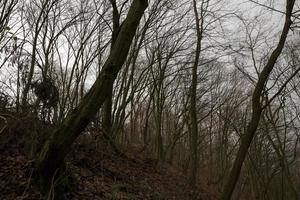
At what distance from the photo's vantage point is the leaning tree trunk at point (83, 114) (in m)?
4.71

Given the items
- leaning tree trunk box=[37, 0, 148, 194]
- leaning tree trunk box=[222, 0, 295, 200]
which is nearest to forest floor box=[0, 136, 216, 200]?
leaning tree trunk box=[37, 0, 148, 194]

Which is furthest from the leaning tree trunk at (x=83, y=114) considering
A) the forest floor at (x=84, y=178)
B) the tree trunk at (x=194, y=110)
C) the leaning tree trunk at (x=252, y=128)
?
the tree trunk at (x=194, y=110)

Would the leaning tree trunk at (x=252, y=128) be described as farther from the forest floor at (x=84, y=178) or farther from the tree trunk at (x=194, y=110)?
the tree trunk at (x=194, y=110)

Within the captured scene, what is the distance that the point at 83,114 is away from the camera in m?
4.70

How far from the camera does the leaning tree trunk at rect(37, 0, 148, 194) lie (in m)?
4.71

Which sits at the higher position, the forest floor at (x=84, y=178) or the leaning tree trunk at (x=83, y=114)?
the leaning tree trunk at (x=83, y=114)

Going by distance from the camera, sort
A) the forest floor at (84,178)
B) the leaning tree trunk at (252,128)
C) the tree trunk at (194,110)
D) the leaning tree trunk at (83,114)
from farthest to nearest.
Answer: the tree trunk at (194,110), the leaning tree trunk at (252,128), the forest floor at (84,178), the leaning tree trunk at (83,114)

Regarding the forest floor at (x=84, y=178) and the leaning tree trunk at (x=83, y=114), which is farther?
the forest floor at (x=84, y=178)

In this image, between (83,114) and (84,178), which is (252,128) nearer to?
(84,178)

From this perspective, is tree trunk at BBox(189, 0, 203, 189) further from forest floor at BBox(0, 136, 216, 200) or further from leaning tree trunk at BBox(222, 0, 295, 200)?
leaning tree trunk at BBox(222, 0, 295, 200)

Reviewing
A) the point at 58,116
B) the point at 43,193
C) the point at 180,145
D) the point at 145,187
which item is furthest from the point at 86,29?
the point at 180,145

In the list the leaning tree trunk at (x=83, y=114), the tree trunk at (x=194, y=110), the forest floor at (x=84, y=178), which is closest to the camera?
the leaning tree trunk at (x=83, y=114)

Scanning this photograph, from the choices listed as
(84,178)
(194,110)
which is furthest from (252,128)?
(84,178)

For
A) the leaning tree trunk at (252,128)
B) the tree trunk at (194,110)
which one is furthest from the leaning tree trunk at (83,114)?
the tree trunk at (194,110)
